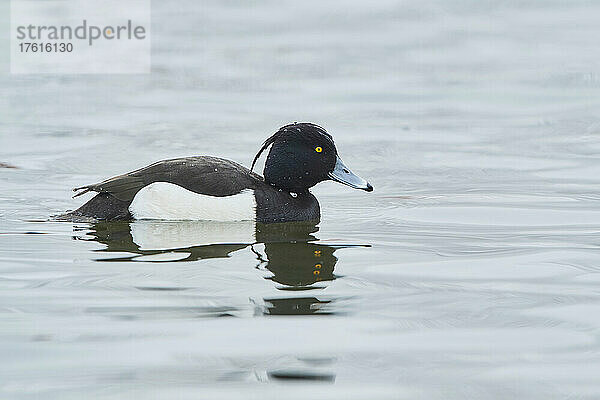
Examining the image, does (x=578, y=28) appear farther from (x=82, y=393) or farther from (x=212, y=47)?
(x=82, y=393)

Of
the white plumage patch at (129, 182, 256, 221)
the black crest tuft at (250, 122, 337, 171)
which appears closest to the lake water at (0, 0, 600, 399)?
the white plumage patch at (129, 182, 256, 221)

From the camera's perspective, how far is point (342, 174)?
9773 millimetres

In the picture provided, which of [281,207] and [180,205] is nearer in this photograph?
[180,205]

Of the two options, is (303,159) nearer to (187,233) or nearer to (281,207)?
(281,207)

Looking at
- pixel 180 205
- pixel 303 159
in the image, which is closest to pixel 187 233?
pixel 180 205

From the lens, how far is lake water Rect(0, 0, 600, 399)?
5.69 meters

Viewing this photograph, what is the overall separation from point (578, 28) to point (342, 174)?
32.6 ft

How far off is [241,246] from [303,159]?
A: 1.47m

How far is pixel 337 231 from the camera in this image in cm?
919

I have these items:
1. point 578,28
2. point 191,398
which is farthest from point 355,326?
point 578,28

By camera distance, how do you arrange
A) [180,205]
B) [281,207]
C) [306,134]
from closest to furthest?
[180,205] → [281,207] → [306,134]

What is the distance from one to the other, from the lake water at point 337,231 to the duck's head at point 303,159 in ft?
1.21

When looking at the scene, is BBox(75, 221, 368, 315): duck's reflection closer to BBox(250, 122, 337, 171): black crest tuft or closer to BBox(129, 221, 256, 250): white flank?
BBox(129, 221, 256, 250): white flank

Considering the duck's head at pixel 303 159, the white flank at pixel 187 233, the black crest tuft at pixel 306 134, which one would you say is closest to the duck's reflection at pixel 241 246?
the white flank at pixel 187 233
